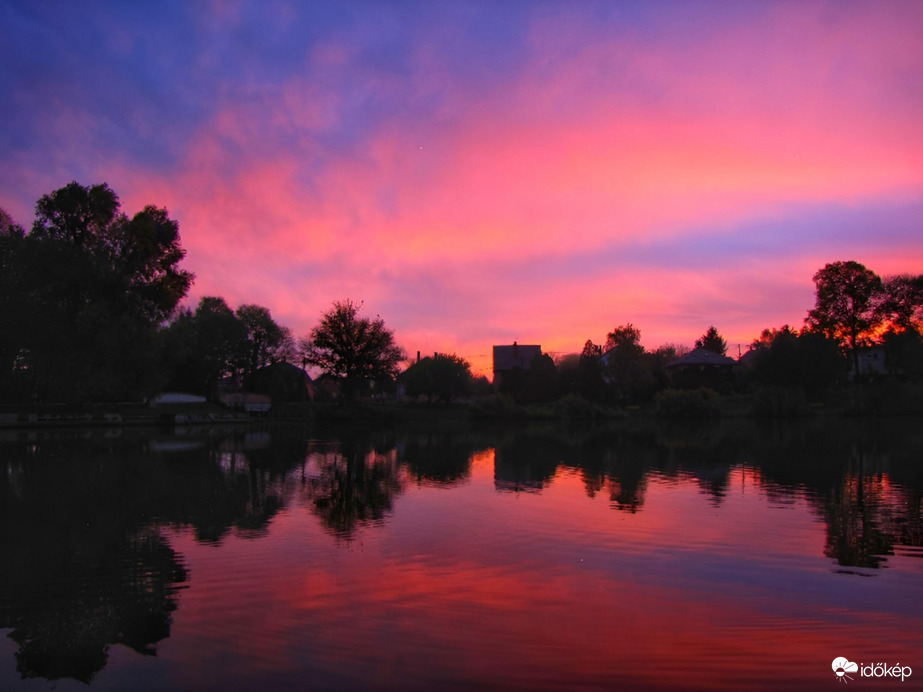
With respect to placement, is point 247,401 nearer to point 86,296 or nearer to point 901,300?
point 86,296

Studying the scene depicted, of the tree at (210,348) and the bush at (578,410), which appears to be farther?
the tree at (210,348)

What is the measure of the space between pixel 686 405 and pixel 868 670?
59839 mm

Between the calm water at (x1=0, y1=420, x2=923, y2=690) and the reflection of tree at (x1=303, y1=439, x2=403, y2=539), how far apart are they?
142 mm

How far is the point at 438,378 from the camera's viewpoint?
79.9 metres

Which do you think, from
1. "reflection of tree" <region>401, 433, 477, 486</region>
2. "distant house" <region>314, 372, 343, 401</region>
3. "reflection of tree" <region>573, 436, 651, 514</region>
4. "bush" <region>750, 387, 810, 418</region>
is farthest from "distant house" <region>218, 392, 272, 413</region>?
"bush" <region>750, 387, 810, 418</region>

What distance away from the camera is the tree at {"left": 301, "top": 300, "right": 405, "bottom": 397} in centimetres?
6712

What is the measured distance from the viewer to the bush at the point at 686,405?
6250cm

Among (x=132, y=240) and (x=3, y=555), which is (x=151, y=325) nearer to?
(x=132, y=240)

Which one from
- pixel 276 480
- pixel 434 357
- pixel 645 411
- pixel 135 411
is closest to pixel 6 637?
pixel 276 480

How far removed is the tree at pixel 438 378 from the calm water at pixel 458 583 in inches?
2425

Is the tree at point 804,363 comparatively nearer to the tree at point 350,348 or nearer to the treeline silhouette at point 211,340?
the treeline silhouette at point 211,340

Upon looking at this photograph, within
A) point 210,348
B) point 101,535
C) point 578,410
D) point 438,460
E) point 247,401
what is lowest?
point 438,460

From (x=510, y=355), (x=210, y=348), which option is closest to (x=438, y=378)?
(x=210, y=348)

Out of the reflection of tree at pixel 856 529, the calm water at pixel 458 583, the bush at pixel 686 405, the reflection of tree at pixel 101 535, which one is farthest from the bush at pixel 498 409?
the reflection of tree at pixel 856 529
